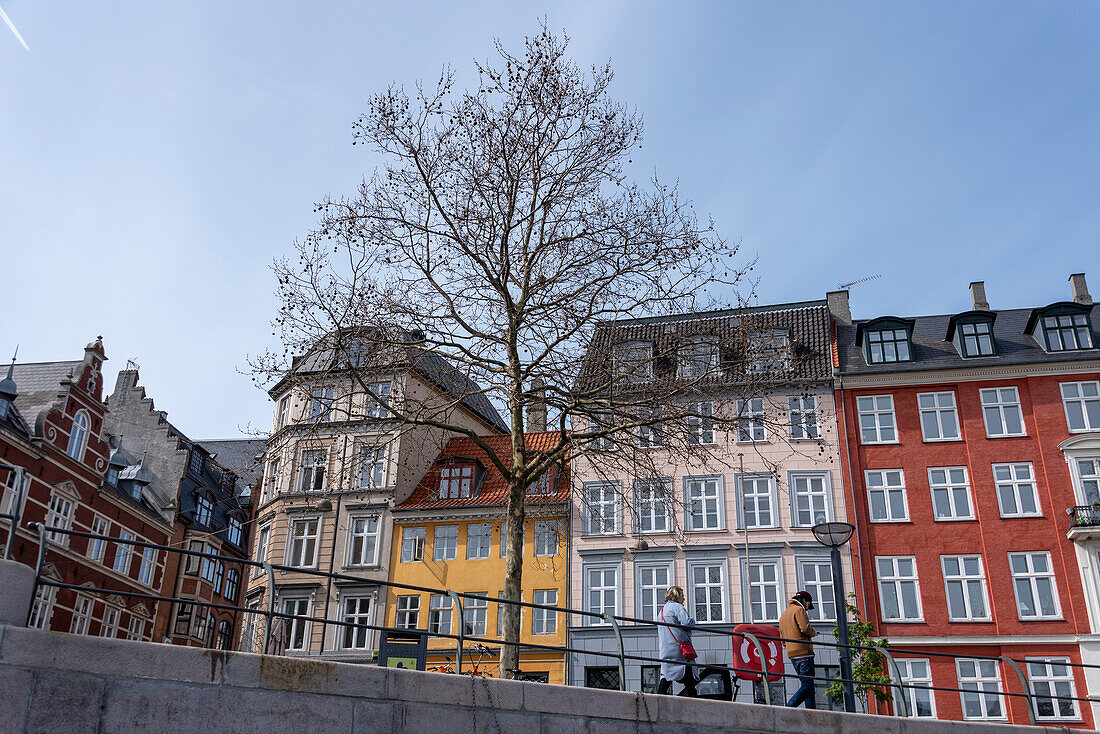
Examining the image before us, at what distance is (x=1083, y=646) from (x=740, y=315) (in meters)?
22.4

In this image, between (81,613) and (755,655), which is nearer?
(755,655)

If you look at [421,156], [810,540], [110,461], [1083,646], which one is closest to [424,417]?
[421,156]

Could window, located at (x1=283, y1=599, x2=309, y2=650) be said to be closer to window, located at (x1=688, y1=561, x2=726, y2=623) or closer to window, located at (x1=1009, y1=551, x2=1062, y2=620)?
window, located at (x1=688, y1=561, x2=726, y2=623)

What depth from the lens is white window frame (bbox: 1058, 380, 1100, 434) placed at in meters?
36.7

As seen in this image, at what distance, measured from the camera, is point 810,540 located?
36.9 m

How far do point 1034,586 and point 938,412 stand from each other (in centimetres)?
706

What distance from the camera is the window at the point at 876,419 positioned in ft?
125

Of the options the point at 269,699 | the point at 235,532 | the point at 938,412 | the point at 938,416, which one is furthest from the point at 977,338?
the point at 235,532

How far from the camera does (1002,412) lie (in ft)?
123

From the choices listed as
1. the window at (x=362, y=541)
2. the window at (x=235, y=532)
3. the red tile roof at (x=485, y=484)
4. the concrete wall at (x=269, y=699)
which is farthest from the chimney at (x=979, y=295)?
the window at (x=235, y=532)

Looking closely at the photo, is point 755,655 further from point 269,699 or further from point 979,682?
point 979,682

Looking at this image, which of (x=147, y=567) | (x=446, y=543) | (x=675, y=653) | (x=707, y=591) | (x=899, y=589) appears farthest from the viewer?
(x=147, y=567)

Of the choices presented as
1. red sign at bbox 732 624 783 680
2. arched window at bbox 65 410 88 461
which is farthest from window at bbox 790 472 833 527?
arched window at bbox 65 410 88 461

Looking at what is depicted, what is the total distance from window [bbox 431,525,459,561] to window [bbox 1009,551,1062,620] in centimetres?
2077
